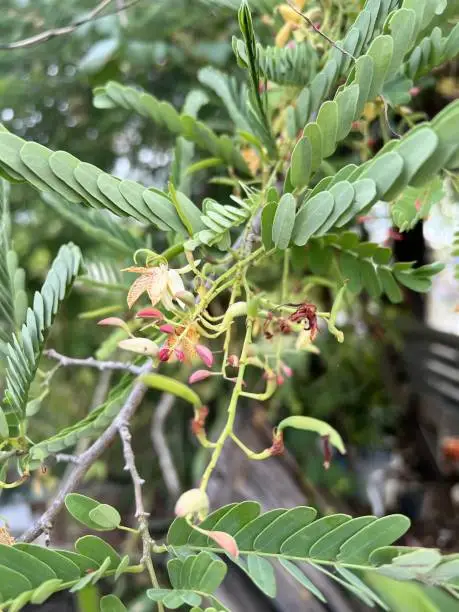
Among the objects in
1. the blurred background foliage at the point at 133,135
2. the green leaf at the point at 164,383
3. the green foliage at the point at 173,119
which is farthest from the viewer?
the blurred background foliage at the point at 133,135

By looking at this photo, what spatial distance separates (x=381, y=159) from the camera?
0.62 feet

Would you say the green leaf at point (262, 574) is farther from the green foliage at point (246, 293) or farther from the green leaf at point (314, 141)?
the green leaf at point (314, 141)

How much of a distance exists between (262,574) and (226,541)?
0.02 metres

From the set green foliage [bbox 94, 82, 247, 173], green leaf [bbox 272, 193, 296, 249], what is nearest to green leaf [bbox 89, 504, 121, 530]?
green leaf [bbox 272, 193, 296, 249]

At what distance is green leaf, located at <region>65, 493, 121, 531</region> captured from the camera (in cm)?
23

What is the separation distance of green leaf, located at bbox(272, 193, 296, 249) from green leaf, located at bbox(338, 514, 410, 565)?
113 millimetres

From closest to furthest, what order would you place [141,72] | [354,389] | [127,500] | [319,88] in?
1. [319,88]
2. [141,72]
3. [127,500]
4. [354,389]

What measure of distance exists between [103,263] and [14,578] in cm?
29

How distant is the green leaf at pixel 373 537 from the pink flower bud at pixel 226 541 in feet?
0.15

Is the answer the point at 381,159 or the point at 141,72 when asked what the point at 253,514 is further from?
the point at 141,72

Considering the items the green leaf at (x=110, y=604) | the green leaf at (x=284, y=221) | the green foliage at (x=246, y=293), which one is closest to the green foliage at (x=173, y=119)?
the green foliage at (x=246, y=293)

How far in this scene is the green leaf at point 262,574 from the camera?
0.22 metres

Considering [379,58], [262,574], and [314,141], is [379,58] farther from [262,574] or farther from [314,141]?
[262,574]

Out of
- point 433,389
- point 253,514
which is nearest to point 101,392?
point 253,514
